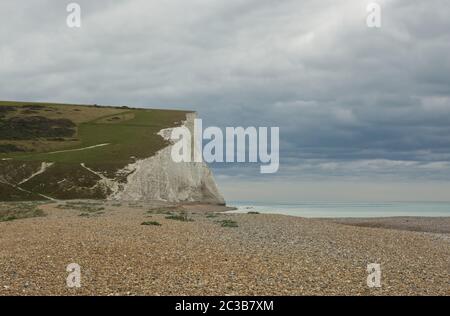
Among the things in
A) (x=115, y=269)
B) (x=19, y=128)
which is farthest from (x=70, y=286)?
(x=19, y=128)

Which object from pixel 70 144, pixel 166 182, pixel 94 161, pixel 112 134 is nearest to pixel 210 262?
pixel 166 182

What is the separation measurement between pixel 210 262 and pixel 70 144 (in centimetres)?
9480

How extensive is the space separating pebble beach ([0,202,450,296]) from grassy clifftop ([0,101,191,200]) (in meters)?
57.5

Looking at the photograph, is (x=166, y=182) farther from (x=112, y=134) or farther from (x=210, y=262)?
(x=210, y=262)

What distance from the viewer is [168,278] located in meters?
16.1

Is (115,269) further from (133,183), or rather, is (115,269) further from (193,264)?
(133,183)

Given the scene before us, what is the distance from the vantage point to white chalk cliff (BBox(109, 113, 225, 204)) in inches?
3541

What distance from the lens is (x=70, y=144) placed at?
354ft

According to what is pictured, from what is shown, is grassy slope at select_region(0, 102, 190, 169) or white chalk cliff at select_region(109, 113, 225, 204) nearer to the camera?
white chalk cliff at select_region(109, 113, 225, 204)

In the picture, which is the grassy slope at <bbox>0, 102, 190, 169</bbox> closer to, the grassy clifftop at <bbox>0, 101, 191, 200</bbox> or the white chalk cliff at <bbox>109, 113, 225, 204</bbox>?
the grassy clifftop at <bbox>0, 101, 191, 200</bbox>

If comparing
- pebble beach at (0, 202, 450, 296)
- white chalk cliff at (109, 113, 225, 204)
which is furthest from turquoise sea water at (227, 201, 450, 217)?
pebble beach at (0, 202, 450, 296)

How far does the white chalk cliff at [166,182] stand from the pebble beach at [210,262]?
196 ft

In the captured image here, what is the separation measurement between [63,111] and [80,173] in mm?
54128

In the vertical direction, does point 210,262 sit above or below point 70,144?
below
